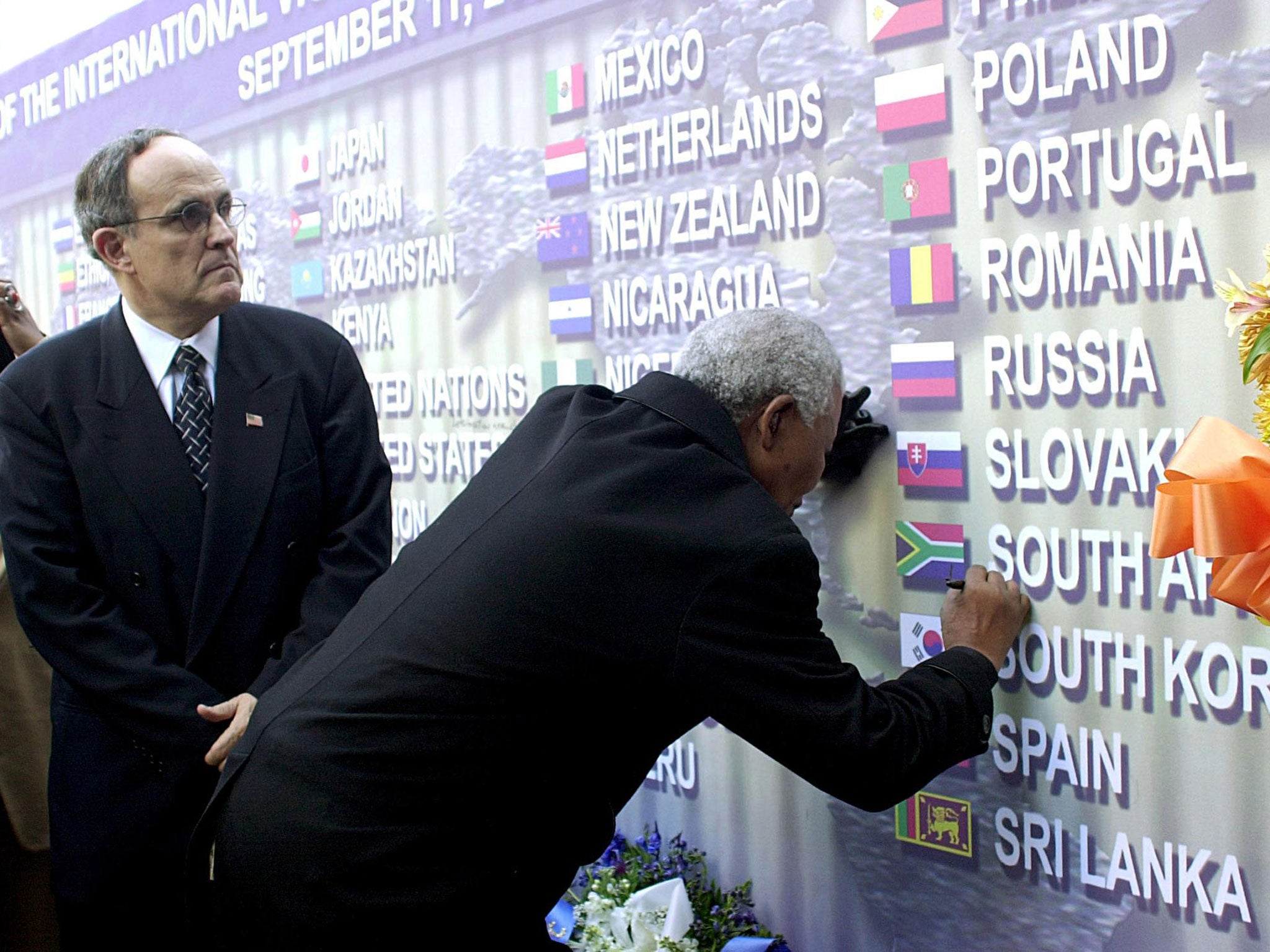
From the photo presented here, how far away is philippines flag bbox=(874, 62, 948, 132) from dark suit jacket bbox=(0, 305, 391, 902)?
1.10 meters

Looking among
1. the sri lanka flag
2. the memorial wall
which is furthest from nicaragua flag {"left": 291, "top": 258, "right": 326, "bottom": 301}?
the sri lanka flag

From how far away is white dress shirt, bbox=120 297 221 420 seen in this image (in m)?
2.20

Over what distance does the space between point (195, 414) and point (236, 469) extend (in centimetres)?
14

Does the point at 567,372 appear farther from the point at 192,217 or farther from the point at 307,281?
the point at 307,281

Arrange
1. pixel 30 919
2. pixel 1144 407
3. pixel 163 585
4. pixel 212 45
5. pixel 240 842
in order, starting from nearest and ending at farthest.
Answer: pixel 240 842 → pixel 1144 407 → pixel 163 585 → pixel 30 919 → pixel 212 45

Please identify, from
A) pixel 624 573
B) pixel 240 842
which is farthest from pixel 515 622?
pixel 240 842

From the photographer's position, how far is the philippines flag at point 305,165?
329 cm

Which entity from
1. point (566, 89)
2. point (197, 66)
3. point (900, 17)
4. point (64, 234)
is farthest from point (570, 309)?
point (64, 234)

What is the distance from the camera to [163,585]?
2113 mm

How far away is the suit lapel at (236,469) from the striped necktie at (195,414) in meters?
0.03

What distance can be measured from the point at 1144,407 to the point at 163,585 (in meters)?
1.57

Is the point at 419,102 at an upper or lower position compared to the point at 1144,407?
upper

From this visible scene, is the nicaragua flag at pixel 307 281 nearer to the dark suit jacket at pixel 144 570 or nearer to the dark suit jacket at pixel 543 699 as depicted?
the dark suit jacket at pixel 144 570

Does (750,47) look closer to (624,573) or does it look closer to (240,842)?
(624,573)
